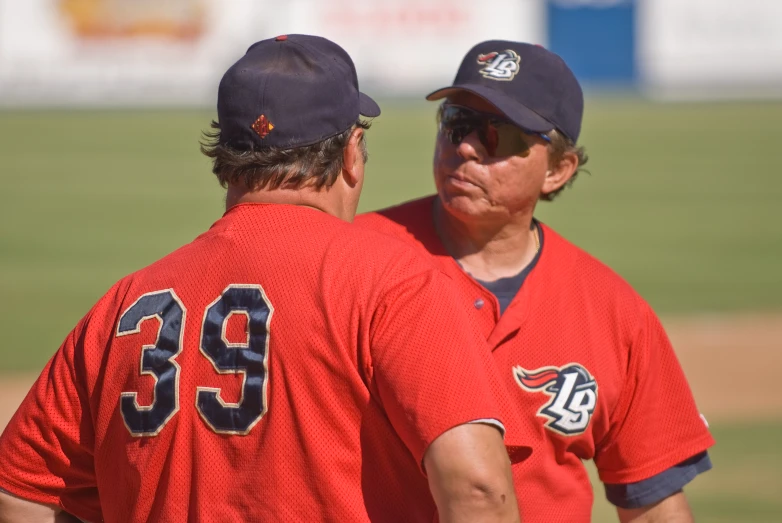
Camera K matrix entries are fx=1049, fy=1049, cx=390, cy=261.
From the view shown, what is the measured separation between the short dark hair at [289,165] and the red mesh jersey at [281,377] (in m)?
0.06

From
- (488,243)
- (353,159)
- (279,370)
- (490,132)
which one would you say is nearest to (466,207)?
(488,243)

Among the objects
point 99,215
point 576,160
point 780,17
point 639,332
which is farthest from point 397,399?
point 780,17

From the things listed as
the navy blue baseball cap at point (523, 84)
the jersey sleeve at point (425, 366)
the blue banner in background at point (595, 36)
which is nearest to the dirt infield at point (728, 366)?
the navy blue baseball cap at point (523, 84)

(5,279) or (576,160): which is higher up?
(576,160)

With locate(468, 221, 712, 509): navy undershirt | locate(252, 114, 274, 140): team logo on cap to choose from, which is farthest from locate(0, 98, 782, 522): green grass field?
locate(252, 114, 274, 140): team logo on cap

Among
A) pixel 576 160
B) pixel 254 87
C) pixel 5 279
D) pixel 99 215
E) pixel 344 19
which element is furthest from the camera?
pixel 344 19

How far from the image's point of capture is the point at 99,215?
53.8ft

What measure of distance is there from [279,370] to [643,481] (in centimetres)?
140

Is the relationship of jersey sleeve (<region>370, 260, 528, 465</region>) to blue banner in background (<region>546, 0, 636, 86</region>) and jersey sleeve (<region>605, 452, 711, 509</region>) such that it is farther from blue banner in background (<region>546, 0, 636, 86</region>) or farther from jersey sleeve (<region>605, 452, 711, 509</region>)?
blue banner in background (<region>546, 0, 636, 86</region>)

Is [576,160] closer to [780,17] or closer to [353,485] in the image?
[353,485]

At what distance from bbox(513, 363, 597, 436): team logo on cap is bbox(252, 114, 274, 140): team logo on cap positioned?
106cm

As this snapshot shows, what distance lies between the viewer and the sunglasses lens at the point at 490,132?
3205 millimetres

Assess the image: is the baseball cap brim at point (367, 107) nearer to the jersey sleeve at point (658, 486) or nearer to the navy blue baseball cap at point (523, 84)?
the navy blue baseball cap at point (523, 84)

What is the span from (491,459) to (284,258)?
0.57 metres
